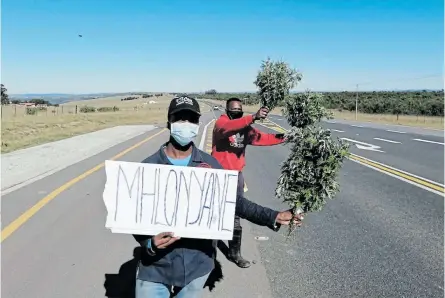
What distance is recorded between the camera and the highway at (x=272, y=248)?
439 centimetres

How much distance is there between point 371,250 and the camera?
560cm

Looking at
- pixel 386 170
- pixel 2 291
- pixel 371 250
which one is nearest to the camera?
pixel 2 291

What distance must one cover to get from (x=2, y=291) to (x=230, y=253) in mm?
2451

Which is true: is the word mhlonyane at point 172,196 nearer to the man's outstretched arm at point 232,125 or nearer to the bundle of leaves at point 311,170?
the bundle of leaves at point 311,170

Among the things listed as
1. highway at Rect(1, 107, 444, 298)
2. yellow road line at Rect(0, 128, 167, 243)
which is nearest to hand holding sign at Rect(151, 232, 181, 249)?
highway at Rect(1, 107, 444, 298)

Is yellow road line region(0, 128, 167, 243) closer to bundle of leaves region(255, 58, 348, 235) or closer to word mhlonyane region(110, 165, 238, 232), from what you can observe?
word mhlonyane region(110, 165, 238, 232)

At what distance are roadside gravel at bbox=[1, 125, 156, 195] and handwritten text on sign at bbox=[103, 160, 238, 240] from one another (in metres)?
6.90

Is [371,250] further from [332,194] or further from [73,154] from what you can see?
[73,154]

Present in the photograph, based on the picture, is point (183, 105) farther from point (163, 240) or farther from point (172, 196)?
point (163, 240)

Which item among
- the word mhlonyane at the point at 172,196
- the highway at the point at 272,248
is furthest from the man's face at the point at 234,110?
the word mhlonyane at the point at 172,196

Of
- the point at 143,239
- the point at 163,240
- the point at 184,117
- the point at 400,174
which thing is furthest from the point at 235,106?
the point at 400,174

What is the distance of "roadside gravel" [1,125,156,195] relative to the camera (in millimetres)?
9930

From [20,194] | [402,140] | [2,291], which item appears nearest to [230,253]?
[2,291]

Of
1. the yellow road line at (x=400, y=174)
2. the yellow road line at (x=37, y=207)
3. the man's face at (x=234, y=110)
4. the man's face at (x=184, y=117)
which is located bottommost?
the yellow road line at (x=37, y=207)
